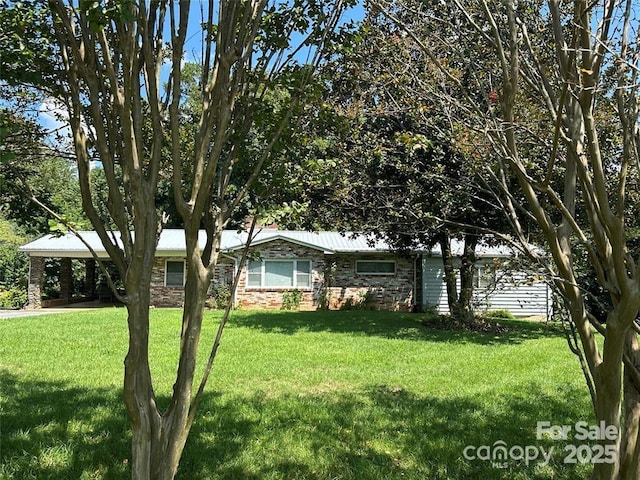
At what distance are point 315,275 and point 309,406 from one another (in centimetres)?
1362

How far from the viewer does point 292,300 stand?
1853cm

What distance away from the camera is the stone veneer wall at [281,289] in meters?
18.7

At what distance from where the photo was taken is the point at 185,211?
7.21 feet

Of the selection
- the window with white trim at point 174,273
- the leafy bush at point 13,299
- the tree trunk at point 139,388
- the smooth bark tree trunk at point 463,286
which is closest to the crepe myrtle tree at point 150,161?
the tree trunk at point 139,388

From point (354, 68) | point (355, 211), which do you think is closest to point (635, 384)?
point (354, 68)

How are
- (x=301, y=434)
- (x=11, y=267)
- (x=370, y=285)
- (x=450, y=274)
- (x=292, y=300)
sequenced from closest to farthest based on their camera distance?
(x=301, y=434), (x=450, y=274), (x=292, y=300), (x=370, y=285), (x=11, y=267)

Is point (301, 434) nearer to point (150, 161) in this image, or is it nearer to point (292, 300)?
point (150, 161)

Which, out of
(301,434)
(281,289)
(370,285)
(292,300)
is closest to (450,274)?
(370,285)

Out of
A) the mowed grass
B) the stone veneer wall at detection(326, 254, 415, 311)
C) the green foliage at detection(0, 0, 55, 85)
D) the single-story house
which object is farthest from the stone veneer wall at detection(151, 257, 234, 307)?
the green foliage at detection(0, 0, 55, 85)

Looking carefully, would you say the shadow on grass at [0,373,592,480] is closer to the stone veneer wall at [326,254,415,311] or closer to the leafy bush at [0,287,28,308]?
the stone veneer wall at [326,254,415,311]

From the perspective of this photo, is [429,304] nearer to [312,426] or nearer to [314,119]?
[312,426]

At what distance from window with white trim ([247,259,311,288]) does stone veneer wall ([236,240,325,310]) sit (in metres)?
0.16

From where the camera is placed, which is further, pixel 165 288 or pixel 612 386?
pixel 165 288

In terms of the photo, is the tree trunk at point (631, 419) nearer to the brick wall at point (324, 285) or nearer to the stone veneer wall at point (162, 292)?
the brick wall at point (324, 285)
